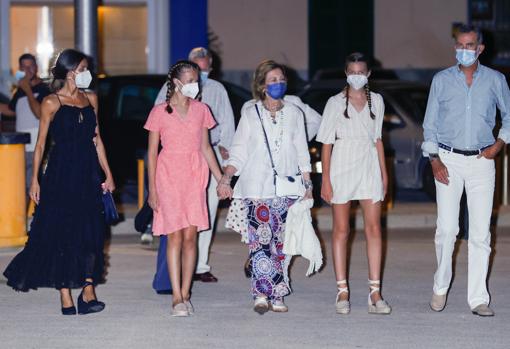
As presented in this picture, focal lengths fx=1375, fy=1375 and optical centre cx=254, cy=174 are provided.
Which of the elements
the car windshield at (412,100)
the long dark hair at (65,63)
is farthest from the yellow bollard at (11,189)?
the car windshield at (412,100)

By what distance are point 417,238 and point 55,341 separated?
6039 mm

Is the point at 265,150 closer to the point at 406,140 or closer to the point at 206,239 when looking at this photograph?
the point at 206,239

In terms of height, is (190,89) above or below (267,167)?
above

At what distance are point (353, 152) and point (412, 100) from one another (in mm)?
7440

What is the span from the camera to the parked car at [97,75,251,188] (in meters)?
17.0

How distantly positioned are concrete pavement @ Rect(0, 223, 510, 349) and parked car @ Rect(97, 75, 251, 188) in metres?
5.27

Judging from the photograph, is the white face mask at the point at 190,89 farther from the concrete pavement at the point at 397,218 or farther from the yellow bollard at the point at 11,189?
the concrete pavement at the point at 397,218

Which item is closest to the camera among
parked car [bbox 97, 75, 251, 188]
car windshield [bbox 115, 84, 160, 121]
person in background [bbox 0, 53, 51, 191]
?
person in background [bbox 0, 53, 51, 191]

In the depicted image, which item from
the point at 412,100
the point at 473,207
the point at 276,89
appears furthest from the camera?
the point at 412,100

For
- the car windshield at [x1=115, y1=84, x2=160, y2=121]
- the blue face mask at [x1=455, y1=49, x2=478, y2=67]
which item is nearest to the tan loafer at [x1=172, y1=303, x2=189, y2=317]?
the blue face mask at [x1=455, y1=49, x2=478, y2=67]

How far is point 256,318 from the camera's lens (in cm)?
933

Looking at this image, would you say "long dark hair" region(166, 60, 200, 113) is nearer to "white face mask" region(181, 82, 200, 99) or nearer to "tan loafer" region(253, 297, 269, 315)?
"white face mask" region(181, 82, 200, 99)

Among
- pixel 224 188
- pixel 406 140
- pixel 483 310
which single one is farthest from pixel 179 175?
pixel 406 140

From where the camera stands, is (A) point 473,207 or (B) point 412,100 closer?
(A) point 473,207
